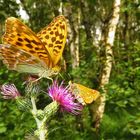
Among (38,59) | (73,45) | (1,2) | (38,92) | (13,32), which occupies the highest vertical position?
(1,2)

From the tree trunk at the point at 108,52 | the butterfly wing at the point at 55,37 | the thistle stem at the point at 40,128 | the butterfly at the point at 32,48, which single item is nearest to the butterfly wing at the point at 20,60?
the butterfly at the point at 32,48

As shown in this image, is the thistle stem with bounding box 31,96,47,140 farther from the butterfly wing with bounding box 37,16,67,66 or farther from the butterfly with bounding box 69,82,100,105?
the butterfly wing with bounding box 37,16,67,66

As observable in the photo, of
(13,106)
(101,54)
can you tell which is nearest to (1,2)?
(101,54)

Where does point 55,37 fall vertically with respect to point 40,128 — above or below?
above

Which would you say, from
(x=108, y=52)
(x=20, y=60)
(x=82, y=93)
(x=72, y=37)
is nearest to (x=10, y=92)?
(x=20, y=60)

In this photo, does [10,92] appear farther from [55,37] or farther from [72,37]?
[72,37]

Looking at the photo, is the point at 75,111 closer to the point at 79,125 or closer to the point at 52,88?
the point at 52,88
